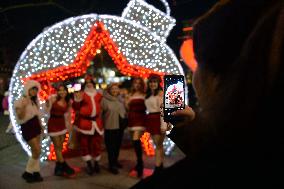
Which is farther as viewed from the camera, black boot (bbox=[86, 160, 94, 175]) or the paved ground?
black boot (bbox=[86, 160, 94, 175])

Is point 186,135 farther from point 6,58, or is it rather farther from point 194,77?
point 6,58

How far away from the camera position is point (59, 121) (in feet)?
23.9

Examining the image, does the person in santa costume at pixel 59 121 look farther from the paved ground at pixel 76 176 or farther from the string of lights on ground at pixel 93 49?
the string of lights on ground at pixel 93 49

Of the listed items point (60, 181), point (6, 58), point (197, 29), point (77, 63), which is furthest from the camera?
point (6, 58)

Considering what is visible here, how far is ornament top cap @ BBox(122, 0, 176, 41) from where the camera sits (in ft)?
28.8

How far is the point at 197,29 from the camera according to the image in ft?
3.03

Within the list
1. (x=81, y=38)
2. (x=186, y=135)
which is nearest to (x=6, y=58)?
(x=81, y=38)

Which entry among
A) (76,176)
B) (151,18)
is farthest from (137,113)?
(151,18)

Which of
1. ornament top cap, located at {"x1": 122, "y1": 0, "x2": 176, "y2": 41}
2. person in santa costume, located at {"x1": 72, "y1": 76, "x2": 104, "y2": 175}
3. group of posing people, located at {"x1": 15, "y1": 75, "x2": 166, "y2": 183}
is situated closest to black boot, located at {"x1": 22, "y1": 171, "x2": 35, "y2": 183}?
group of posing people, located at {"x1": 15, "y1": 75, "x2": 166, "y2": 183}

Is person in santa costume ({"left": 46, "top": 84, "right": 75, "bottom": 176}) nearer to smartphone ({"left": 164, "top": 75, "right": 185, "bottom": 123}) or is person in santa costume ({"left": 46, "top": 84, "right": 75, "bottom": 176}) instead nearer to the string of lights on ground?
the string of lights on ground

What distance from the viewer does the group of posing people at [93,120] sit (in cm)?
698

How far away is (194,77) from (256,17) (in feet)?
0.76

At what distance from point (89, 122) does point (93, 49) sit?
1.85 meters

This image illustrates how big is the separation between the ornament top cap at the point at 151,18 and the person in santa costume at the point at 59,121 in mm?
2469
